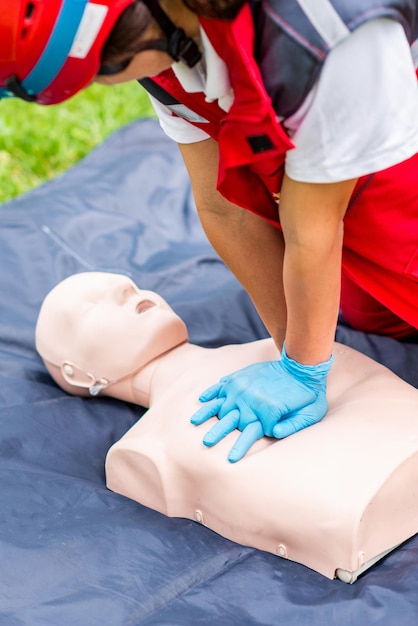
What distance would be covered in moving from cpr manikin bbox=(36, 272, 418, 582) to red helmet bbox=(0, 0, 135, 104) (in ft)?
2.39

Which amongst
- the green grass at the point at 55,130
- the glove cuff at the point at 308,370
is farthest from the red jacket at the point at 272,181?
the green grass at the point at 55,130

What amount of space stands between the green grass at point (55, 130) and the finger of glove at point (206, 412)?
1.91m

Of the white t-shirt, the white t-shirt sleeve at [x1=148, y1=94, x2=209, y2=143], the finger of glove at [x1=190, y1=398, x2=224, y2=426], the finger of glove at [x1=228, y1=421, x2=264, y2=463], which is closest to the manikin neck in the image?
the finger of glove at [x1=190, y1=398, x2=224, y2=426]

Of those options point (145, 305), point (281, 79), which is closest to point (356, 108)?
point (281, 79)

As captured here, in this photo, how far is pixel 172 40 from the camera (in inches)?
52.2

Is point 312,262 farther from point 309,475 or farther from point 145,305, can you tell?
point 145,305

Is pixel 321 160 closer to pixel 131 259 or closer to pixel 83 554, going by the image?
pixel 83 554

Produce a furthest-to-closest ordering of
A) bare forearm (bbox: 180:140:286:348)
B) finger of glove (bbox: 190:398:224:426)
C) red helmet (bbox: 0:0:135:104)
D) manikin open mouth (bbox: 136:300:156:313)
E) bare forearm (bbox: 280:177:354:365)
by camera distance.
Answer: manikin open mouth (bbox: 136:300:156:313), bare forearm (bbox: 180:140:286:348), finger of glove (bbox: 190:398:224:426), bare forearm (bbox: 280:177:354:365), red helmet (bbox: 0:0:135:104)

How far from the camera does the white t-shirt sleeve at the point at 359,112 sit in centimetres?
130

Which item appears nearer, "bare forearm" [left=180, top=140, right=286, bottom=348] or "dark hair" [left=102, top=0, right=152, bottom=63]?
"dark hair" [left=102, top=0, right=152, bottom=63]

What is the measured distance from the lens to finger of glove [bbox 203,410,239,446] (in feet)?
5.53

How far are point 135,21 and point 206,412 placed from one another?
766 millimetres

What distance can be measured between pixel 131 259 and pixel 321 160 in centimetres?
147

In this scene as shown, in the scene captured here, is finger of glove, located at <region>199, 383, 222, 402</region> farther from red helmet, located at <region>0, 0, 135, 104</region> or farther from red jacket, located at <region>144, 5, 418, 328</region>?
red helmet, located at <region>0, 0, 135, 104</region>
